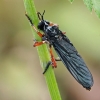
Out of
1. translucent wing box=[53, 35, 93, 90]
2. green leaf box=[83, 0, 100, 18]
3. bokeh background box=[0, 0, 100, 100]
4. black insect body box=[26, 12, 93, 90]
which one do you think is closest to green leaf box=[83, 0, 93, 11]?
green leaf box=[83, 0, 100, 18]

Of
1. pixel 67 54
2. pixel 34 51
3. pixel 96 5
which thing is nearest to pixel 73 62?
pixel 67 54

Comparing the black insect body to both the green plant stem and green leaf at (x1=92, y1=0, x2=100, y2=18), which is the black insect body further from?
green leaf at (x1=92, y1=0, x2=100, y2=18)

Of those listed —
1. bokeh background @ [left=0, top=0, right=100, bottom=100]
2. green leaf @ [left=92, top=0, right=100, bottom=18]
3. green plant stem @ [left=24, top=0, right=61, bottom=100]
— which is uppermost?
bokeh background @ [left=0, top=0, right=100, bottom=100]

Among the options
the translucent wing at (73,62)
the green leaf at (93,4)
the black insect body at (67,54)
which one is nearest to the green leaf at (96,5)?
the green leaf at (93,4)

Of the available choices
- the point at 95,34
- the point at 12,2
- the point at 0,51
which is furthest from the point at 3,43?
the point at 95,34

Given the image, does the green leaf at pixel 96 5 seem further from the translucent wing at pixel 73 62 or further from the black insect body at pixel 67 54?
the translucent wing at pixel 73 62

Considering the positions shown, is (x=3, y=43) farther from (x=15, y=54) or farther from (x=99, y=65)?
(x=99, y=65)

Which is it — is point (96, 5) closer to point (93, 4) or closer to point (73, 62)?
point (93, 4)

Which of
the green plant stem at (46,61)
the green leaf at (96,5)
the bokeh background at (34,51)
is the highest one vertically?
the bokeh background at (34,51)
